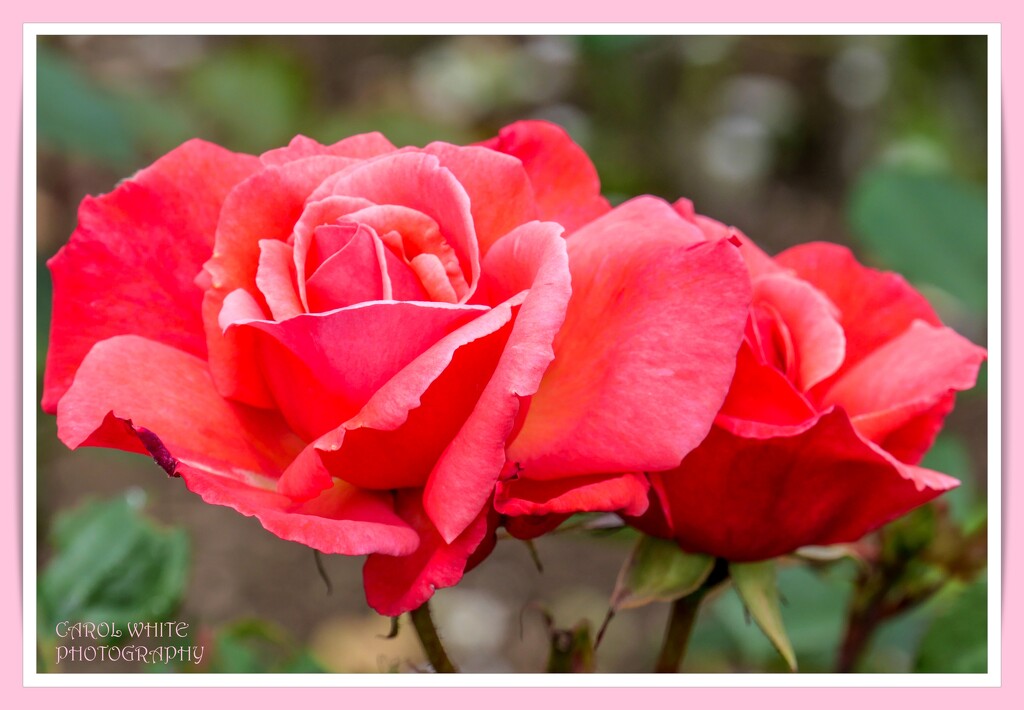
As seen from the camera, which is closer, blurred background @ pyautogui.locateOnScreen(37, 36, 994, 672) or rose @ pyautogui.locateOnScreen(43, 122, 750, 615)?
rose @ pyautogui.locateOnScreen(43, 122, 750, 615)

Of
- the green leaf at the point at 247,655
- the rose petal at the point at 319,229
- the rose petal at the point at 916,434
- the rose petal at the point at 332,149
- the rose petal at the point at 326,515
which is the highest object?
the rose petal at the point at 332,149

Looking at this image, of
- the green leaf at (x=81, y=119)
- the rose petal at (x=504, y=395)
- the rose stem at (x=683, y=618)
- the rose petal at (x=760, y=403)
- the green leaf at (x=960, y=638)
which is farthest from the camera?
the green leaf at (x=81, y=119)

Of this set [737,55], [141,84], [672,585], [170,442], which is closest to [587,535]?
[672,585]

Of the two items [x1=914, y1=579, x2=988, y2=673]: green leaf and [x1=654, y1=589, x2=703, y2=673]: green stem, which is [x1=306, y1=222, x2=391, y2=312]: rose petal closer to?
[x1=654, y1=589, x2=703, y2=673]: green stem

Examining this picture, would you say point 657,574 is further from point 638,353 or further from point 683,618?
point 638,353

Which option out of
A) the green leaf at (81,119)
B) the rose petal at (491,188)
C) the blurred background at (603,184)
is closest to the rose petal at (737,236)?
the rose petal at (491,188)

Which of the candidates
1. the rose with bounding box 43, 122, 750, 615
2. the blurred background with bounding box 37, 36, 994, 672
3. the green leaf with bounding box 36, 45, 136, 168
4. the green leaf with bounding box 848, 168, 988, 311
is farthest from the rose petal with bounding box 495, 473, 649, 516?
the green leaf with bounding box 36, 45, 136, 168

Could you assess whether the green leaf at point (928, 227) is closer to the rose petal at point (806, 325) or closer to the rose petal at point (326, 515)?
the rose petal at point (806, 325)
